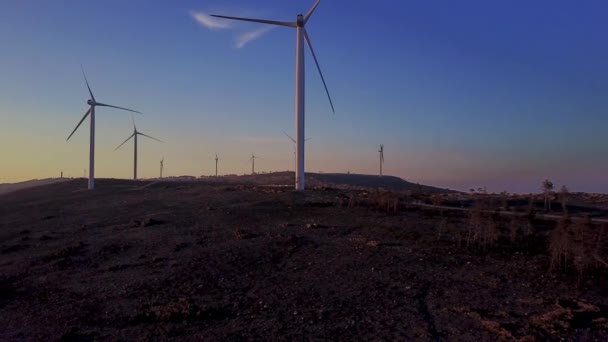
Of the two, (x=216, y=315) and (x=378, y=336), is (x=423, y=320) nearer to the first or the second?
(x=378, y=336)

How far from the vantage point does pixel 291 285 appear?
1338cm

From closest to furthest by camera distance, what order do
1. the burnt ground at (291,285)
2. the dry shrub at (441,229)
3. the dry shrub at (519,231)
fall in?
the burnt ground at (291,285) → the dry shrub at (519,231) → the dry shrub at (441,229)

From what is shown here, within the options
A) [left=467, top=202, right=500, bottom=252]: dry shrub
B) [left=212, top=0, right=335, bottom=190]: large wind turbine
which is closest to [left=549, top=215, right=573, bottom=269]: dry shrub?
[left=467, top=202, right=500, bottom=252]: dry shrub

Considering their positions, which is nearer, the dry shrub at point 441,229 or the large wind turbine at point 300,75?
the dry shrub at point 441,229

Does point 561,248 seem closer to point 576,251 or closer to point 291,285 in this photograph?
point 576,251

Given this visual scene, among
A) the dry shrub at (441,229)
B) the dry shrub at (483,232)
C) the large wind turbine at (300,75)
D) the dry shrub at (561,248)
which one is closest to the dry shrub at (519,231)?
the dry shrub at (483,232)

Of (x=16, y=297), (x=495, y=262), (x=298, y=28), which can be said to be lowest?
(x=16, y=297)

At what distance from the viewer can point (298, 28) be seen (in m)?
37.6

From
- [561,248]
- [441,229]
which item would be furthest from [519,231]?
[561,248]

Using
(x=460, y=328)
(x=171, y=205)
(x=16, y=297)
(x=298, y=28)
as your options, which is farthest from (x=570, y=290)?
(x=298, y=28)

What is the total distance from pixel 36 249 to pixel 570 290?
19.1 meters

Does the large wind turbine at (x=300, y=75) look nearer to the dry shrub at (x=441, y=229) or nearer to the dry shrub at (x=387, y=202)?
the dry shrub at (x=387, y=202)

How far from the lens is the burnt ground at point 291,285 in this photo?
10250 millimetres

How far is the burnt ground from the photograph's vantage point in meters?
10.2
